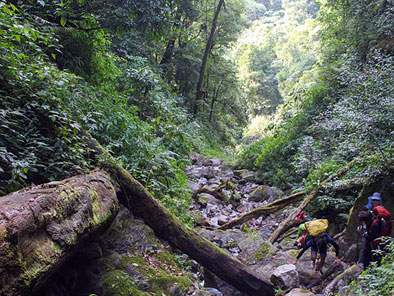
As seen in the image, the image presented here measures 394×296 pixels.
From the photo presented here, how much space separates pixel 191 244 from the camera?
570cm

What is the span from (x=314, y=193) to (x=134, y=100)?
619cm

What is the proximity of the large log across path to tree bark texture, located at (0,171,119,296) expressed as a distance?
62.5 inches

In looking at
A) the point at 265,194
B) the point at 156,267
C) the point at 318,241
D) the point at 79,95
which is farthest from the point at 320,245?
the point at 265,194

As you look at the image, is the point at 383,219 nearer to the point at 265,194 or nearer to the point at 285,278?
the point at 285,278

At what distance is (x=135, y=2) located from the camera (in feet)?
27.5

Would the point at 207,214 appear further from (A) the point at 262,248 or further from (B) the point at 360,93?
(B) the point at 360,93

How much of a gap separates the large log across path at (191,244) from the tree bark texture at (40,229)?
1.59 meters

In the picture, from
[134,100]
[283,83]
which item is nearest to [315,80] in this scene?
[134,100]

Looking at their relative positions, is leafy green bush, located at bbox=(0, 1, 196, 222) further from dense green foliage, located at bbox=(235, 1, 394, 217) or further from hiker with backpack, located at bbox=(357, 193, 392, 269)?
dense green foliage, located at bbox=(235, 1, 394, 217)

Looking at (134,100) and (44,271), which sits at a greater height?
(134,100)

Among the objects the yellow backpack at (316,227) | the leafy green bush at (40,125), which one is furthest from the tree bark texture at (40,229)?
the yellow backpack at (316,227)

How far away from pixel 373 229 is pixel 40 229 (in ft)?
18.4

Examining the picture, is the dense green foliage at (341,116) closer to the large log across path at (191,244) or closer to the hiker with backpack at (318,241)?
the hiker with backpack at (318,241)

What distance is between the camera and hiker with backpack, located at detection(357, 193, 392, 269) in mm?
5957
